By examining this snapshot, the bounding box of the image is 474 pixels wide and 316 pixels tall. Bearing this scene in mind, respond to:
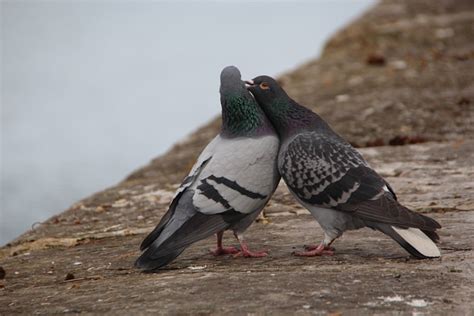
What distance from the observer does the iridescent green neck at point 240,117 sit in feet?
16.5

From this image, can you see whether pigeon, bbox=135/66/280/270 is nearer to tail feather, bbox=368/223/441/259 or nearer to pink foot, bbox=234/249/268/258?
pink foot, bbox=234/249/268/258

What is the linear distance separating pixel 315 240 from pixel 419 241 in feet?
2.74

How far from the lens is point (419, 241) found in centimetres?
455

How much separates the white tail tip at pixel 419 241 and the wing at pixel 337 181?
0.07 m

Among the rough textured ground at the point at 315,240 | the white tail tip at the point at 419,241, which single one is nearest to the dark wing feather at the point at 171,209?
the rough textured ground at the point at 315,240

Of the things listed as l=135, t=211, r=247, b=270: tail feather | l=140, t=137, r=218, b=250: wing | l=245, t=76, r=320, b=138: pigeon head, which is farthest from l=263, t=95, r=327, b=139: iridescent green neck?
l=135, t=211, r=247, b=270: tail feather

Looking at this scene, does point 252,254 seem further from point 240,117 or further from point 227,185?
point 240,117

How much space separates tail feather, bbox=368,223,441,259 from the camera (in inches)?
177

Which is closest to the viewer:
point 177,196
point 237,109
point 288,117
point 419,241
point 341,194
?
point 419,241

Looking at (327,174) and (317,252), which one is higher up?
(327,174)

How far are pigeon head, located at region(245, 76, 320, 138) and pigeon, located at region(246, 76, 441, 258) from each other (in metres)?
0.06

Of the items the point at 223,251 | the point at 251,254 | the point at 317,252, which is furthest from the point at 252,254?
the point at 317,252

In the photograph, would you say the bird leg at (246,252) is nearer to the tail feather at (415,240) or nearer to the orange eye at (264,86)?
the tail feather at (415,240)

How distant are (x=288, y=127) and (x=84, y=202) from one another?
254 cm
